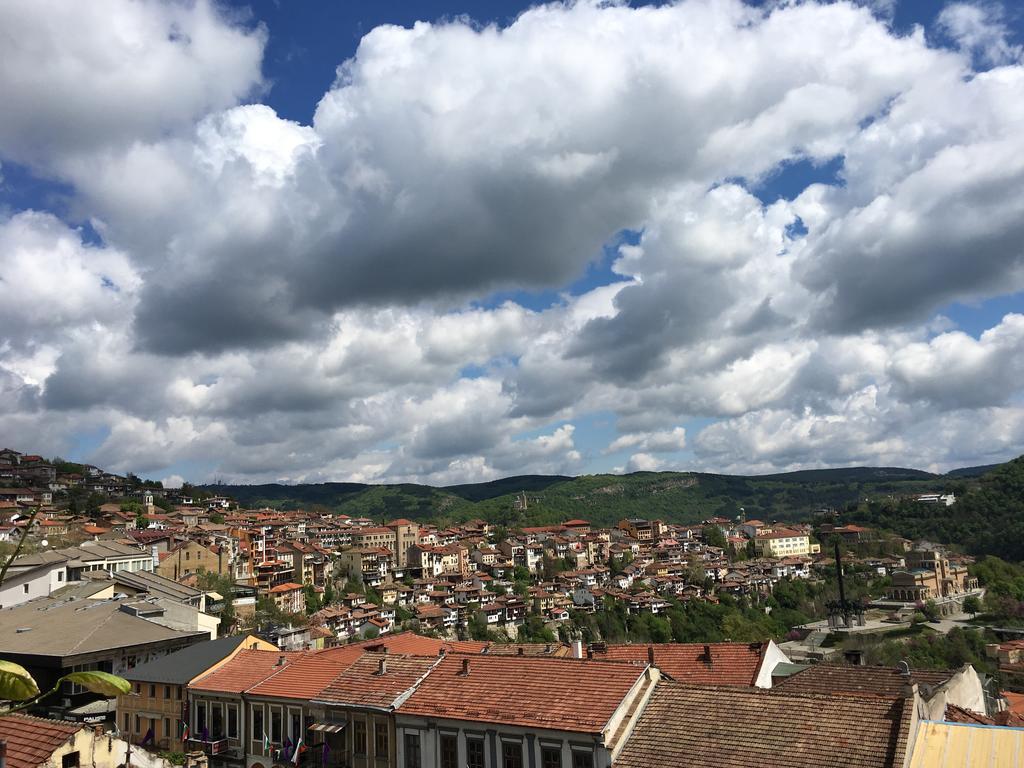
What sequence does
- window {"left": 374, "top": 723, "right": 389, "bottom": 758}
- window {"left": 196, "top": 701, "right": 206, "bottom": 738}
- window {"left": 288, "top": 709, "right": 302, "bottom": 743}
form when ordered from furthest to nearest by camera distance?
1. window {"left": 196, "top": 701, "right": 206, "bottom": 738}
2. window {"left": 288, "top": 709, "right": 302, "bottom": 743}
3. window {"left": 374, "top": 723, "right": 389, "bottom": 758}

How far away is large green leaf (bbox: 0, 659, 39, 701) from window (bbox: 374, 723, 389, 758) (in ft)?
57.8

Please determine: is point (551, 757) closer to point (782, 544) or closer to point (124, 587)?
point (124, 587)

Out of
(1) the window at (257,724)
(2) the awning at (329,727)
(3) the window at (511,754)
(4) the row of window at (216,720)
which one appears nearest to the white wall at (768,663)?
(3) the window at (511,754)

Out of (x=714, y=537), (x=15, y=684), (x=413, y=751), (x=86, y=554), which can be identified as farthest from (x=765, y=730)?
(x=714, y=537)

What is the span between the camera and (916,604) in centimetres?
10962

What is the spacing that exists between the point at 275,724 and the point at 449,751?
25.8 feet

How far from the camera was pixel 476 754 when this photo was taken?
1916 cm

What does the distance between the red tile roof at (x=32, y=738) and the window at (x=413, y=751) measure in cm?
902

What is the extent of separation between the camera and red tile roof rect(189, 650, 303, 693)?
84.5 ft

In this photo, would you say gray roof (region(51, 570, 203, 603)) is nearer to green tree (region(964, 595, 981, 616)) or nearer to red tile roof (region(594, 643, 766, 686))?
red tile roof (region(594, 643, 766, 686))

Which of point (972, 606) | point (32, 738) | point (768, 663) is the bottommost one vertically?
point (972, 606)

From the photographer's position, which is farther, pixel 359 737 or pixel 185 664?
pixel 185 664

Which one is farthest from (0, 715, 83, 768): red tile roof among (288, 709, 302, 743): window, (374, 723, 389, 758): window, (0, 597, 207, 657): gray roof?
(0, 597, 207, 657): gray roof

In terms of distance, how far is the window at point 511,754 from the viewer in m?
18.5
